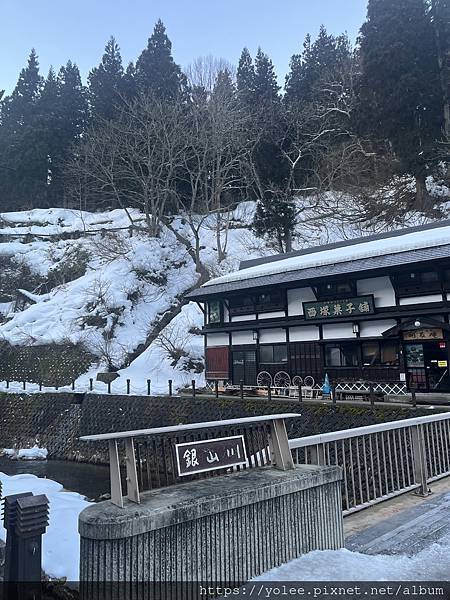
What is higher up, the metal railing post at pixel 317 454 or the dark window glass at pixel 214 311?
the dark window glass at pixel 214 311

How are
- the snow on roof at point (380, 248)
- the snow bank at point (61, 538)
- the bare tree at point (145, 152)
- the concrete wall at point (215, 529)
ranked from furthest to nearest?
the bare tree at point (145, 152) → the snow on roof at point (380, 248) → the snow bank at point (61, 538) → the concrete wall at point (215, 529)

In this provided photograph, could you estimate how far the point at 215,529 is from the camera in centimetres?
343

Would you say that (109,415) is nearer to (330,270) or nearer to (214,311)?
(214,311)

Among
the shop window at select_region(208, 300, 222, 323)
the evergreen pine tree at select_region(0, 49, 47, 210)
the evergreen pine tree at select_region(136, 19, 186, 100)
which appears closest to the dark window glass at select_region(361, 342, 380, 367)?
the shop window at select_region(208, 300, 222, 323)

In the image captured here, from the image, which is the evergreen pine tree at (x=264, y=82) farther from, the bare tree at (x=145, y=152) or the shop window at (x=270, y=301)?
the shop window at (x=270, y=301)

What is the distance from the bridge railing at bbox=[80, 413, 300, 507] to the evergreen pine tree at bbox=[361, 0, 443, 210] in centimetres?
3099

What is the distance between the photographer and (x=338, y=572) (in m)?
3.74

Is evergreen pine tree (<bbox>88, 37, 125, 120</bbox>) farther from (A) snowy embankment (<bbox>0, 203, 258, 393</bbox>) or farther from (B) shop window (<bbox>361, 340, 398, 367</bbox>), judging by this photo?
(B) shop window (<bbox>361, 340, 398, 367</bbox>)

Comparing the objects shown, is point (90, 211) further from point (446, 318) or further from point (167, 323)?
point (446, 318)

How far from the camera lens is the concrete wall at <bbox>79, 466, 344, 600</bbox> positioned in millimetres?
2977

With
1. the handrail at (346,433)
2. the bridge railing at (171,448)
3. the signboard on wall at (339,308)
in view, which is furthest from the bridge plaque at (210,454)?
the signboard on wall at (339,308)

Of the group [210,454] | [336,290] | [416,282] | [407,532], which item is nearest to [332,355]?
[336,290]

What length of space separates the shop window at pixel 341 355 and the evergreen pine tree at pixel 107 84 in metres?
40.0

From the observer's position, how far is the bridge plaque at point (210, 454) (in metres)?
3.83
